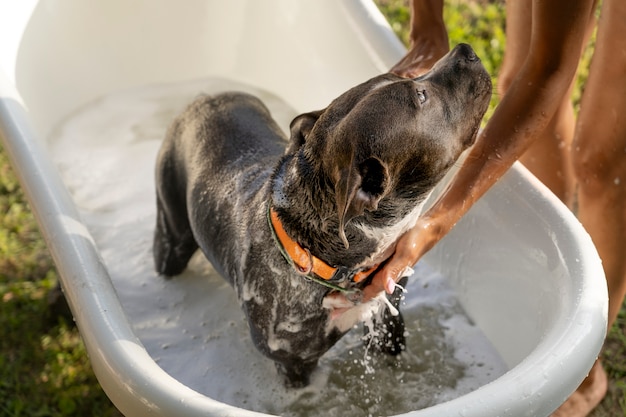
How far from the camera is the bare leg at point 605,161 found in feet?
10.0

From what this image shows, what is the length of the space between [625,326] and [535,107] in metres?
1.69

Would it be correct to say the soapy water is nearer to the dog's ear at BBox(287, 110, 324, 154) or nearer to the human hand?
the human hand

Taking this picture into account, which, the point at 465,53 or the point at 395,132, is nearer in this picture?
the point at 395,132

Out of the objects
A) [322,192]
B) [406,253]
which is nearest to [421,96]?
[322,192]

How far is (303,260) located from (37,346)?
188cm

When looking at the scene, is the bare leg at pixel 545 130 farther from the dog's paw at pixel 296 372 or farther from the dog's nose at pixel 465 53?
the dog's paw at pixel 296 372

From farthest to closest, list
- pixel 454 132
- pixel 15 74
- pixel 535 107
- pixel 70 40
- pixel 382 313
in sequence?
pixel 70 40
pixel 15 74
pixel 382 313
pixel 535 107
pixel 454 132

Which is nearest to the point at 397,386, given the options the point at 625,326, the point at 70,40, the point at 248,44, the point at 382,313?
the point at 382,313

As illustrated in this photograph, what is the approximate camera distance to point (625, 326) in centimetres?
380

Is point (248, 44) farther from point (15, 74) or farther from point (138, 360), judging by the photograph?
point (138, 360)

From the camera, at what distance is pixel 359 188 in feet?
6.91

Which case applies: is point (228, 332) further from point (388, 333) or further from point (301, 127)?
point (301, 127)

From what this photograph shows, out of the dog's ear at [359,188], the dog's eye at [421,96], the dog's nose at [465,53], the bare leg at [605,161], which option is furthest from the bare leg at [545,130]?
the dog's ear at [359,188]

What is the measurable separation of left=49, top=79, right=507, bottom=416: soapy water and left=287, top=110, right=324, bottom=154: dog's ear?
116 centimetres
